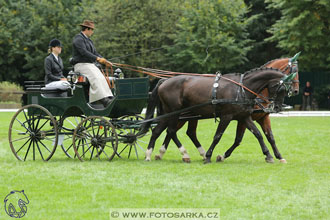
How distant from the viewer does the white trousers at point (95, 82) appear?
11.2m

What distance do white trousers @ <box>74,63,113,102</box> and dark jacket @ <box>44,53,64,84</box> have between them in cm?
74

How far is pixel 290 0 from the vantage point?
3030 cm

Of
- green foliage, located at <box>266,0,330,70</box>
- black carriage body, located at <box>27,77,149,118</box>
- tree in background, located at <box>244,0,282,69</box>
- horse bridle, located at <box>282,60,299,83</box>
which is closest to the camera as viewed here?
horse bridle, located at <box>282,60,299,83</box>

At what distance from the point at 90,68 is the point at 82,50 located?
1.23 ft

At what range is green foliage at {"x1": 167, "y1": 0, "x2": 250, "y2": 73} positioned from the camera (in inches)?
1321

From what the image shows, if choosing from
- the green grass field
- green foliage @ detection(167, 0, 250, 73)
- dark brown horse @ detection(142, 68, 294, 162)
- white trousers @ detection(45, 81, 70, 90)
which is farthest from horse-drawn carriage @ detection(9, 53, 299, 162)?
green foliage @ detection(167, 0, 250, 73)

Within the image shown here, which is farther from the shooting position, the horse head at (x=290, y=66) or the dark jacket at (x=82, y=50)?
the dark jacket at (x=82, y=50)

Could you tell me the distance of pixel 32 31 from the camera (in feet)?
124

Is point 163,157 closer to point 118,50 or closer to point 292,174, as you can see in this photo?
point 292,174

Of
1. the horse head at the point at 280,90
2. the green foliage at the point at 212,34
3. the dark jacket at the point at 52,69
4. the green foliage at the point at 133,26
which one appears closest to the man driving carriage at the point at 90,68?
the dark jacket at the point at 52,69

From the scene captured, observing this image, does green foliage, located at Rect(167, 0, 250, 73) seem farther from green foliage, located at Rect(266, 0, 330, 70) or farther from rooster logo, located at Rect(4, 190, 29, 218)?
rooster logo, located at Rect(4, 190, 29, 218)

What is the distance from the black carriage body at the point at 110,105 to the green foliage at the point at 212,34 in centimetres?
2182

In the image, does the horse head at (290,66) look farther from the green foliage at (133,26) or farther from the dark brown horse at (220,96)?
the green foliage at (133,26)

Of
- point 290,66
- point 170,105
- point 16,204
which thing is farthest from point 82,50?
point 16,204
